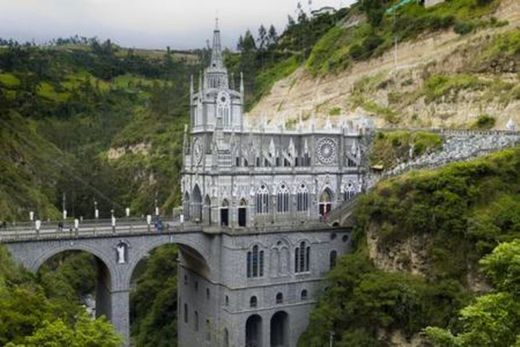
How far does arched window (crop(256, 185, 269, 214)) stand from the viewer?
49.2 m

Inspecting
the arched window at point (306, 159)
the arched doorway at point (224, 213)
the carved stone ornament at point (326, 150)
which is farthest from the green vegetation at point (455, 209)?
the arched doorway at point (224, 213)

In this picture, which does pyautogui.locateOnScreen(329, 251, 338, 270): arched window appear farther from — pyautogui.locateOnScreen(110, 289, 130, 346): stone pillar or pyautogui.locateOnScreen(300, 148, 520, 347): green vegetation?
pyautogui.locateOnScreen(110, 289, 130, 346): stone pillar

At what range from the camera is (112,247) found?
44.1 metres

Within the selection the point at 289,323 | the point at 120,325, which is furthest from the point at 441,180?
the point at 120,325

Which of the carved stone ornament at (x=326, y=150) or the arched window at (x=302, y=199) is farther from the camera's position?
the carved stone ornament at (x=326, y=150)

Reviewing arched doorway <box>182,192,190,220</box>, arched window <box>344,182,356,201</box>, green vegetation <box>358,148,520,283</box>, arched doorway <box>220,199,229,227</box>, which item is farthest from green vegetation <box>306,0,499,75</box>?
arched doorway <box>220,199,229,227</box>

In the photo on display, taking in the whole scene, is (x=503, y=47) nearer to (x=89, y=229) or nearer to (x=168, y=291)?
(x=168, y=291)

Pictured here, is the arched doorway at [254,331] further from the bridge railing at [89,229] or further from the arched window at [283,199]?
the arched window at [283,199]

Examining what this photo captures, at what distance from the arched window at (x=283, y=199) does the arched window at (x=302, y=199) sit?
112 cm

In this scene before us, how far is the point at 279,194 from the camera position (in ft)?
165

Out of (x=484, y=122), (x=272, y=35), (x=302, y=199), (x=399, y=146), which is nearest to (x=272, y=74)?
(x=272, y=35)

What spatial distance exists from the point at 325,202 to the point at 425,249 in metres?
11.3

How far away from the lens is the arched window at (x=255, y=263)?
47031 millimetres

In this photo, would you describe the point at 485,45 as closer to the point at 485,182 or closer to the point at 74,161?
the point at 485,182
